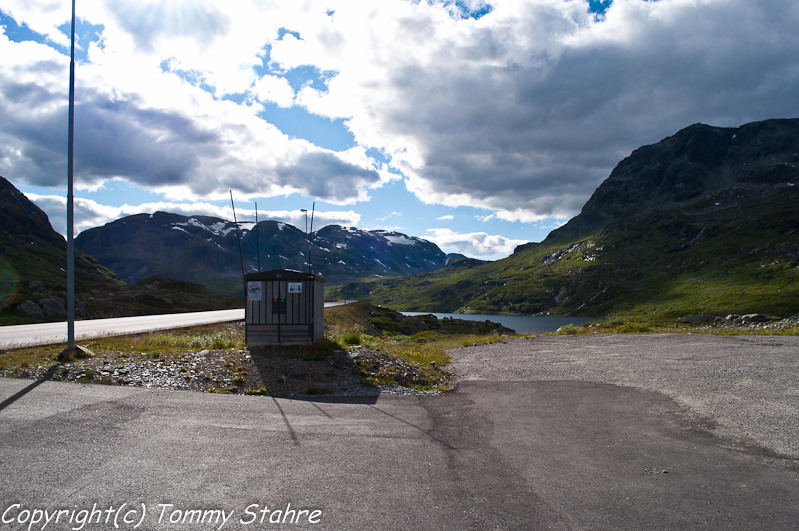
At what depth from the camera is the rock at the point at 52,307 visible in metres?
47.3

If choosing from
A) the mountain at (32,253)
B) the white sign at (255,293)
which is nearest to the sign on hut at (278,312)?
the white sign at (255,293)

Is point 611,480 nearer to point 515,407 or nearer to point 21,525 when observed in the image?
point 515,407

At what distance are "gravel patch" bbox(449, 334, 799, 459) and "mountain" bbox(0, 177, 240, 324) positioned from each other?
46.7 meters

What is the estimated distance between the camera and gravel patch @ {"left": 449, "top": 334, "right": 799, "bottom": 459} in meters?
8.74

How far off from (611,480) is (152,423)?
8.07 m

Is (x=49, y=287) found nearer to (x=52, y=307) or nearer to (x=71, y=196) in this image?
(x=52, y=307)

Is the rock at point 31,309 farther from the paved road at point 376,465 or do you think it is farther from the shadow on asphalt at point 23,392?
the paved road at point 376,465

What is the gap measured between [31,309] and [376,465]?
5546 cm

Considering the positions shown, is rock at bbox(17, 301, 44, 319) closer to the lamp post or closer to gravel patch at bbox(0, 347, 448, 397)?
the lamp post

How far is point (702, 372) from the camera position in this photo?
14.7 meters

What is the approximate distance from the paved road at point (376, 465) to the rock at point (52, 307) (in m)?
47.0

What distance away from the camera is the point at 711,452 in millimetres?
7324

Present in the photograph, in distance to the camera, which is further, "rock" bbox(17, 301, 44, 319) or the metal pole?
"rock" bbox(17, 301, 44, 319)

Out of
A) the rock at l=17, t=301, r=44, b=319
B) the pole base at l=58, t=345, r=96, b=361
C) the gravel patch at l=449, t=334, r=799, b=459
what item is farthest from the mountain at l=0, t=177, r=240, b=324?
the gravel patch at l=449, t=334, r=799, b=459
